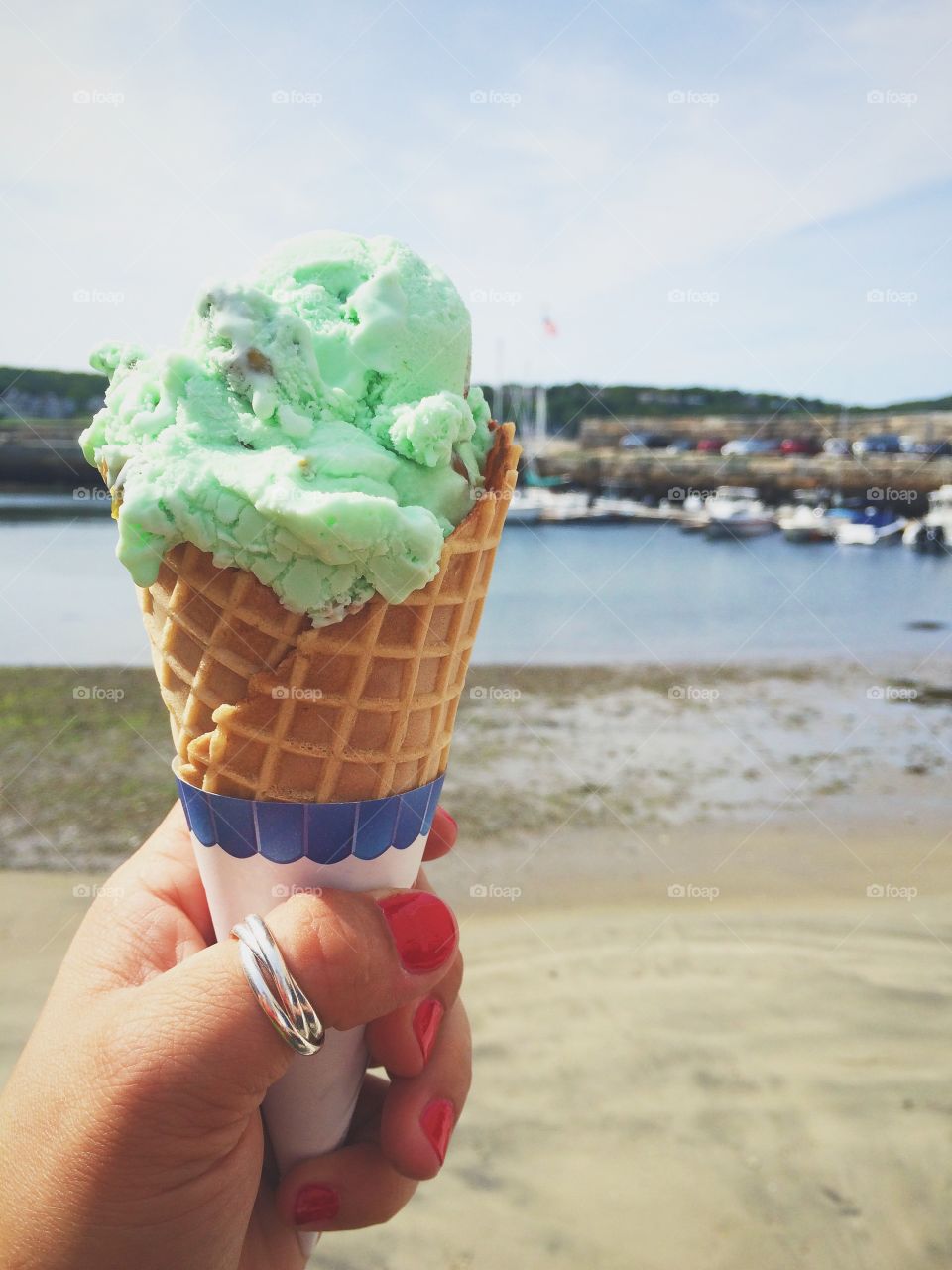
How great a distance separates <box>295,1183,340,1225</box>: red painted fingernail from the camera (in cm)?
201

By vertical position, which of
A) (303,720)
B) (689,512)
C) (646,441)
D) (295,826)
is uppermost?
(303,720)

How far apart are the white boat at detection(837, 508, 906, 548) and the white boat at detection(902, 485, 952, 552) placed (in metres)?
0.38

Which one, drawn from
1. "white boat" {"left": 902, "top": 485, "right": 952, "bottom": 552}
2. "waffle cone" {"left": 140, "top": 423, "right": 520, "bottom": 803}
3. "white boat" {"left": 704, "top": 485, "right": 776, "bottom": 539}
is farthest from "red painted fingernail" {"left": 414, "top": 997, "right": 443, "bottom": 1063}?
"white boat" {"left": 704, "top": 485, "right": 776, "bottom": 539}

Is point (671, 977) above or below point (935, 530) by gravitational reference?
above

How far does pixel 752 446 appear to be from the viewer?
41.1 metres

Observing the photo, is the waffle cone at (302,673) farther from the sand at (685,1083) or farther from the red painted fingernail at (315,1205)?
the sand at (685,1083)

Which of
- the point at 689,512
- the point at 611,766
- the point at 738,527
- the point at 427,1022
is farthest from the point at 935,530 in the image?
the point at 427,1022

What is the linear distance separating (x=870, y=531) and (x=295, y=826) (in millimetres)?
28826

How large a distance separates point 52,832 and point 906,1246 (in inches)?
216

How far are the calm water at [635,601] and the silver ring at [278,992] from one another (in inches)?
393

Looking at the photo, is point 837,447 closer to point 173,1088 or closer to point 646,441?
point 646,441

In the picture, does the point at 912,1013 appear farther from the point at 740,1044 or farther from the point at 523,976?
the point at 523,976

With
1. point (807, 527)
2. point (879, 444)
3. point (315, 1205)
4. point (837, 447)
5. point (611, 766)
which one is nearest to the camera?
point (315, 1205)

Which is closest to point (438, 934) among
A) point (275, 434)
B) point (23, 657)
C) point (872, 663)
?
point (275, 434)
